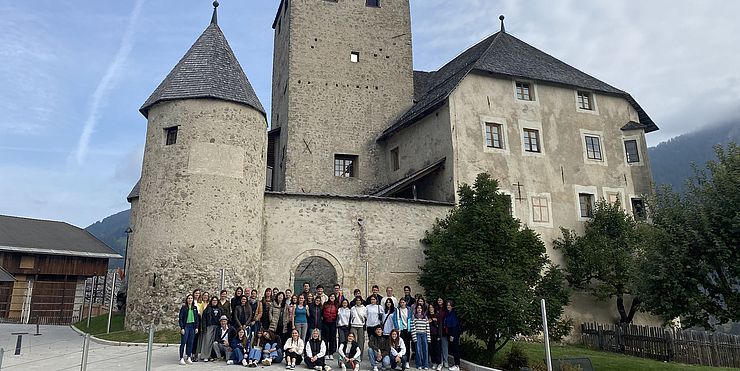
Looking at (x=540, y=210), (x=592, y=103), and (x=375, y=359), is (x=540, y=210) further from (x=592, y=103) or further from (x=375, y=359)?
(x=375, y=359)

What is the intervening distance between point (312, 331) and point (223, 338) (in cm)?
213

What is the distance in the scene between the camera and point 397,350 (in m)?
12.1

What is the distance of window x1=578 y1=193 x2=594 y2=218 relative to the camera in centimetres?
2450

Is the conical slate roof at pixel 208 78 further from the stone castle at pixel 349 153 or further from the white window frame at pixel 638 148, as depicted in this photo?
the white window frame at pixel 638 148

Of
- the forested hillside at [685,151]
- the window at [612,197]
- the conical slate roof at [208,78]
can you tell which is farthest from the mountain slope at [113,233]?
the forested hillside at [685,151]

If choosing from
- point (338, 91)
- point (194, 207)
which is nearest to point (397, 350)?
point (194, 207)

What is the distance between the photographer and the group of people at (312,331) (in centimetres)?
1203

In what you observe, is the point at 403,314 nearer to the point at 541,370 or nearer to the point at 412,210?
the point at 541,370

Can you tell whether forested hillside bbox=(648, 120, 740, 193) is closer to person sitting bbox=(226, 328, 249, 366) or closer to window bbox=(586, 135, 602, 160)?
window bbox=(586, 135, 602, 160)

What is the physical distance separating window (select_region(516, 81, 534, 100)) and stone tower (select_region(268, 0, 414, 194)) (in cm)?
654

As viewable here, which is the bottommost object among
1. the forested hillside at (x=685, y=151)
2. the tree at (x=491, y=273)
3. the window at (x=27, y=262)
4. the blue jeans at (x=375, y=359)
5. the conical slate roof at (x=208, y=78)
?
the blue jeans at (x=375, y=359)

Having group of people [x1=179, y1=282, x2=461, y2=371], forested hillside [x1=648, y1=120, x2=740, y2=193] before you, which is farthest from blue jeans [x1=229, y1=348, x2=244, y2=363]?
forested hillside [x1=648, y1=120, x2=740, y2=193]

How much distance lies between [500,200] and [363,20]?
17981 mm

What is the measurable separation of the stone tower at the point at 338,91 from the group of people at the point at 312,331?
14224 millimetres
